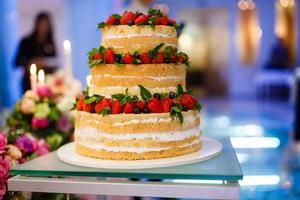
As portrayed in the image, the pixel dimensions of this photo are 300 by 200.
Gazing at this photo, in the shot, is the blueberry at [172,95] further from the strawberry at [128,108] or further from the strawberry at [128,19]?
the strawberry at [128,19]

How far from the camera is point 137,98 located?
4.75ft

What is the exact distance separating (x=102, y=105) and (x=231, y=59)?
38.2 ft

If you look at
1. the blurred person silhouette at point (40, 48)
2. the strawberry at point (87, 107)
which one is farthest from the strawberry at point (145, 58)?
the blurred person silhouette at point (40, 48)

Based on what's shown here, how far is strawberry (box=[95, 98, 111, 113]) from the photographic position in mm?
1447

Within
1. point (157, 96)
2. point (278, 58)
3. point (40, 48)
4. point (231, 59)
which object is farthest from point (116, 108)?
point (231, 59)

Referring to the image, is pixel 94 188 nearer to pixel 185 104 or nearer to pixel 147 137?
pixel 147 137

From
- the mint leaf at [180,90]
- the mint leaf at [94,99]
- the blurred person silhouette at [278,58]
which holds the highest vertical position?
the mint leaf at [180,90]

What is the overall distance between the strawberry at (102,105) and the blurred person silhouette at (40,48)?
507 cm

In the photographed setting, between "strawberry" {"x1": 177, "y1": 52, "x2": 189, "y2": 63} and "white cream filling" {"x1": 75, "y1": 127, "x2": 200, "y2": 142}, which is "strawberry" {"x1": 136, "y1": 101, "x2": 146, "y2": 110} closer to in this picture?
"white cream filling" {"x1": 75, "y1": 127, "x2": 200, "y2": 142}

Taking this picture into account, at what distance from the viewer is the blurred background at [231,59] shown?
5.09m

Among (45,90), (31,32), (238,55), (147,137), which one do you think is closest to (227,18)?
(238,55)

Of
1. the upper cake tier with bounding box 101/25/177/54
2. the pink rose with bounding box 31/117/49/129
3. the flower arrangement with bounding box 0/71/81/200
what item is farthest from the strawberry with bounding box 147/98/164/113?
the pink rose with bounding box 31/117/49/129

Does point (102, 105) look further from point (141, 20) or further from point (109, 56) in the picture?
point (141, 20)

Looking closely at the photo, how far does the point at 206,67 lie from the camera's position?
43.8 feet
